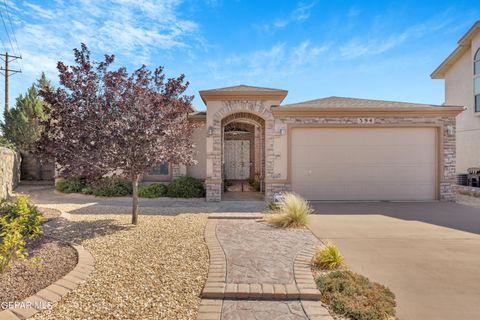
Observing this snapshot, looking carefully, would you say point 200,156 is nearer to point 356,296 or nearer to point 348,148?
point 348,148

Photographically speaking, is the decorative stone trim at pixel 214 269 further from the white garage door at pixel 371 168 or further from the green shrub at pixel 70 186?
the green shrub at pixel 70 186

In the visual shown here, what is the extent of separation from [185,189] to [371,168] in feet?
24.2

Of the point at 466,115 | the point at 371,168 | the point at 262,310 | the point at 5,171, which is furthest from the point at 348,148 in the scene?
the point at 5,171

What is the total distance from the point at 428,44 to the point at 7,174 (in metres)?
17.7

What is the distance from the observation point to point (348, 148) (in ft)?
32.4

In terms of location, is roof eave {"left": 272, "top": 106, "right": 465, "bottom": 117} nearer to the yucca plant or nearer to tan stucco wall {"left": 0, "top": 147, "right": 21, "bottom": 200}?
the yucca plant

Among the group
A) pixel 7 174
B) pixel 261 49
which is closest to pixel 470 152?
pixel 261 49

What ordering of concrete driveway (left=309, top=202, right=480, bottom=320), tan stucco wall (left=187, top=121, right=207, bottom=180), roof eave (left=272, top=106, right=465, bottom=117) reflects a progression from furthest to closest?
tan stucco wall (left=187, top=121, right=207, bottom=180) < roof eave (left=272, top=106, right=465, bottom=117) < concrete driveway (left=309, top=202, right=480, bottom=320)

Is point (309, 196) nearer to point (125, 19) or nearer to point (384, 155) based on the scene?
point (384, 155)

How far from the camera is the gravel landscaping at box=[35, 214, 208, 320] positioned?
2723 millimetres

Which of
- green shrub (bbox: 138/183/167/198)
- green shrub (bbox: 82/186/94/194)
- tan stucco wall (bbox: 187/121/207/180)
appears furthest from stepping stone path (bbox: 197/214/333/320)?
green shrub (bbox: 82/186/94/194)

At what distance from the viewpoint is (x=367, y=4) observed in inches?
324

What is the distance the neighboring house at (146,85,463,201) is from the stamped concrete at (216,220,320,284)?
150 inches

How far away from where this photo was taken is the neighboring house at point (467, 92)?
13.9 m
